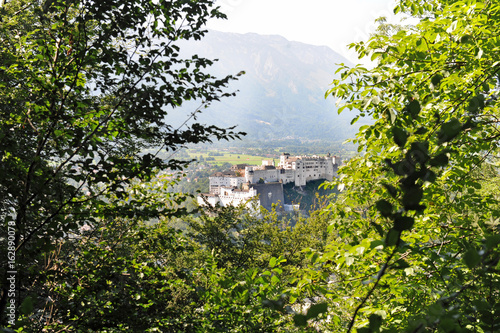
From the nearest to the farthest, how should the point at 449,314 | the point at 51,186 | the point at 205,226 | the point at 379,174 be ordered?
1. the point at 449,314
2. the point at 51,186
3. the point at 379,174
4. the point at 205,226

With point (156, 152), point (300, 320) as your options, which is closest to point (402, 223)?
point (300, 320)

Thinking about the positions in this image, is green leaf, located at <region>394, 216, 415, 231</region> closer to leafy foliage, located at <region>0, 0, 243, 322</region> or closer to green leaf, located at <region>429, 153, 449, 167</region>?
green leaf, located at <region>429, 153, 449, 167</region>

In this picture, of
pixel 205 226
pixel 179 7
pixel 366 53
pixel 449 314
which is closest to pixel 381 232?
pixel 449 314

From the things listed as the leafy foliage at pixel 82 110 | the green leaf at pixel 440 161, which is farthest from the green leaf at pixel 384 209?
the leafy foliage at pixel 82 110

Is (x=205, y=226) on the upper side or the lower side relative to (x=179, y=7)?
lower

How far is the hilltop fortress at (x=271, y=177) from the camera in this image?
75375 mm

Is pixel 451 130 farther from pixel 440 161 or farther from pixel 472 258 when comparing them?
pixel 472 258

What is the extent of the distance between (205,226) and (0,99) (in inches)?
556

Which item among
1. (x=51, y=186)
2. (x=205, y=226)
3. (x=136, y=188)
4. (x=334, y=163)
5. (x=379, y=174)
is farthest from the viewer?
(x=334, y=163)

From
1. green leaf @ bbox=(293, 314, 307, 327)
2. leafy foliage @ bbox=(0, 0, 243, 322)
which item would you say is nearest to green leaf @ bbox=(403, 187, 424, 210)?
green leaf @ bbox=(293, 314, 307, 327)

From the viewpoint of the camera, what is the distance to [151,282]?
162 inches

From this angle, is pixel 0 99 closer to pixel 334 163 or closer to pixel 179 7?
pixel 179 7

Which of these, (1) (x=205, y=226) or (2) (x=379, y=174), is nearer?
(2) (x=379, y=174)

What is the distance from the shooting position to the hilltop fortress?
75.4m
